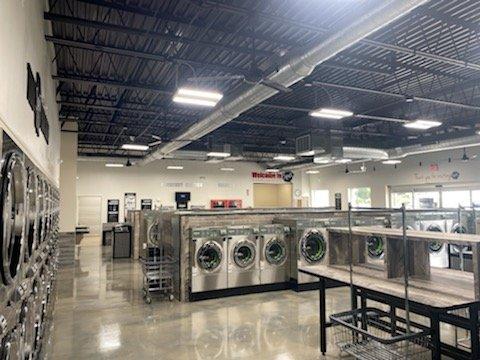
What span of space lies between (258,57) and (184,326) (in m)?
4.62

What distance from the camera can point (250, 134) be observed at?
44.0ft

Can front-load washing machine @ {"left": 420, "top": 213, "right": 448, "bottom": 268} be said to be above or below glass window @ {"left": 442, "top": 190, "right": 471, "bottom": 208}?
below

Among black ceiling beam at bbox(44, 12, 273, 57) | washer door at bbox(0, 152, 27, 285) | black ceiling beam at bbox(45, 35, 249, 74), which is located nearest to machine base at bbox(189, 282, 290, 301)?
black ceiling beam at bbox(45, 35, 249, 74)

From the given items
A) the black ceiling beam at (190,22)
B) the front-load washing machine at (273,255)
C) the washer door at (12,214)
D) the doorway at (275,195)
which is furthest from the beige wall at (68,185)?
the doorway at (275,195)

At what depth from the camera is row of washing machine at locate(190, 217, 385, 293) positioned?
602cm

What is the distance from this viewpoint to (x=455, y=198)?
13.3m

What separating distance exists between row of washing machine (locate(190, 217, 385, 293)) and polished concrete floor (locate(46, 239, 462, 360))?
0.99 feet

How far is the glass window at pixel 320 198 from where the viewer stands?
1953 cm

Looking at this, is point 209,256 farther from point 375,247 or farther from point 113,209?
point 113,209

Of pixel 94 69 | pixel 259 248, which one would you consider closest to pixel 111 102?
pixel 94 69

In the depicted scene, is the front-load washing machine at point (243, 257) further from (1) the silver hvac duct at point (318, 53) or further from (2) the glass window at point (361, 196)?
(2) the glass window at point (361, 196)

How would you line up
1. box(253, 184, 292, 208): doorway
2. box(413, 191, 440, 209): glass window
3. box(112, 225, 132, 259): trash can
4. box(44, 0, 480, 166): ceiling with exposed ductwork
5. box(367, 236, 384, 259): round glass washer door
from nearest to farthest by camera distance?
box(44, 0, 480, 166): ceiling with exposed ductwork → box(367, 236, 384, 259): round glass washer door → box(112, 225, 132, 259): trash can → box(413, 191, 440, 209): glass window → box(253, 184, 292, 208): doorway

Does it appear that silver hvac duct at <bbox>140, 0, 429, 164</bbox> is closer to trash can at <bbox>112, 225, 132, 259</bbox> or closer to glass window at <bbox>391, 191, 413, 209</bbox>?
trash can at <bbox>112, 225, 132, 259</bbox>

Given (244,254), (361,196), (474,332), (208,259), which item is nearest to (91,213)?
(208,259)
